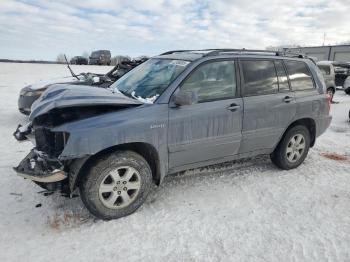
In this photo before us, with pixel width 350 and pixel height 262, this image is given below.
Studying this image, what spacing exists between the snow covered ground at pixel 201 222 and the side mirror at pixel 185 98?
4.15 feet

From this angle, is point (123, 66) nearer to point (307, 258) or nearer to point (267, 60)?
point (267, 60)

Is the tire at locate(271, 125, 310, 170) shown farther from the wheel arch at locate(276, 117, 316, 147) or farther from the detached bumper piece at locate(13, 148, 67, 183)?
the detached bumper piece at locate(13, 148, 67, 183)

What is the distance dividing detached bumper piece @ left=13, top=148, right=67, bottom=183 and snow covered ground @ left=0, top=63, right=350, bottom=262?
0.55m

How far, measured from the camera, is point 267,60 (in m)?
4.81

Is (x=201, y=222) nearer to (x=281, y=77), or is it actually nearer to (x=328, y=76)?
(x=281, y=77)

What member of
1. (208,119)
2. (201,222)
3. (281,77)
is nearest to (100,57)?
(281,77)

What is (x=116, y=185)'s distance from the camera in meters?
3.58

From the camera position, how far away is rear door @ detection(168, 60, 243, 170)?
3875 millimetres

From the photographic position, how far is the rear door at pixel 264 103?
14.6 feet

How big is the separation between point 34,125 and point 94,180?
1.01 metres

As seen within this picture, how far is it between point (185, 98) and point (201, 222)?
139 centimetres

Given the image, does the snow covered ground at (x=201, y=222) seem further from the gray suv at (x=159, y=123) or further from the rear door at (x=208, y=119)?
the rear door at (x=208, y=119)

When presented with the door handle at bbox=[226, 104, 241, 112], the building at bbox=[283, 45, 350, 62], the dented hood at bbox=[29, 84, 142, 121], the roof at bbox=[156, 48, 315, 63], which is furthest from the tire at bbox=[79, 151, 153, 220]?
the building at bbox=[283, 45, 350, 62]

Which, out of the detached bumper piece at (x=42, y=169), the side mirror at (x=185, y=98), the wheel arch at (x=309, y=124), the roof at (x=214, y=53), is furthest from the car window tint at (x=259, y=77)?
the detached bumper piece at (x=42, y=169)
